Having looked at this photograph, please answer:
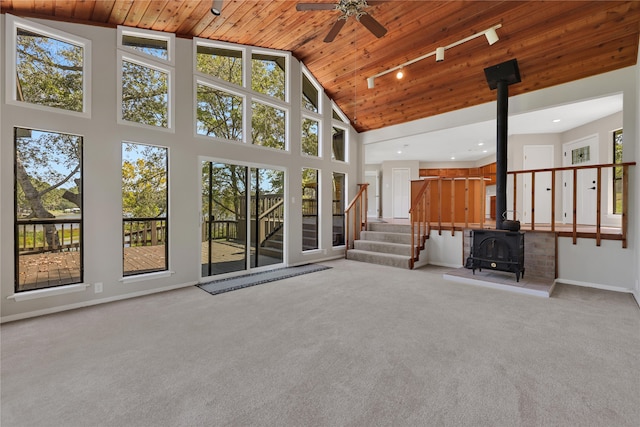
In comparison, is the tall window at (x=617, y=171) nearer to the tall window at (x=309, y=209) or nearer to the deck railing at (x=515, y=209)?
the deck railing at (x=515, y=209)

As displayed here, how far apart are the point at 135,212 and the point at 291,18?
3.79m

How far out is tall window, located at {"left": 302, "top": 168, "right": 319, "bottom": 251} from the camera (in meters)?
6.39

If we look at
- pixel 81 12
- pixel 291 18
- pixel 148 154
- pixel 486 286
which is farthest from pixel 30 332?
pixel 486 286

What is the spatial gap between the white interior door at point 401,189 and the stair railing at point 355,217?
13.2ft

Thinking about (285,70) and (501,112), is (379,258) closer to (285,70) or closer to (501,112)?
(501,112)

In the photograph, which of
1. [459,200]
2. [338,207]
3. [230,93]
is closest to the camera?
[230,93]

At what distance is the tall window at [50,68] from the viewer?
3.22 m

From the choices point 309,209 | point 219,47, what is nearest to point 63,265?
point 219,47

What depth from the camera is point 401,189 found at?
36.5ft

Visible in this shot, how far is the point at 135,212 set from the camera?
401 centimetres

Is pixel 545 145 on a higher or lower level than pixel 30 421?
higher

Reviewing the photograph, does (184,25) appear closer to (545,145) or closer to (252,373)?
(252,373)

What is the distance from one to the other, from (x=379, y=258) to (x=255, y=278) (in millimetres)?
2677

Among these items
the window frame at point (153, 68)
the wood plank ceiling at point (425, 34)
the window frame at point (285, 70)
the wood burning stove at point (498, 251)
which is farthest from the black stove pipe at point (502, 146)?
the window frame at point (153, 68)
